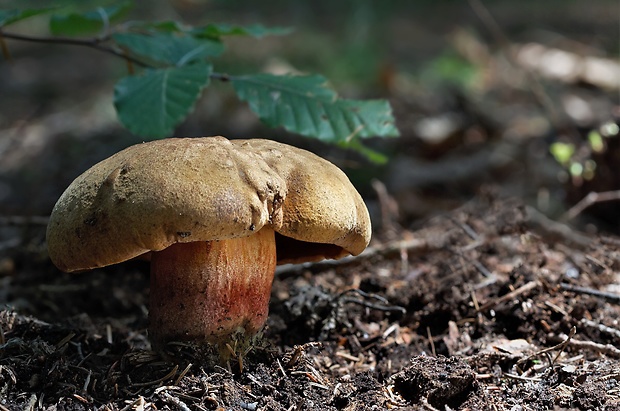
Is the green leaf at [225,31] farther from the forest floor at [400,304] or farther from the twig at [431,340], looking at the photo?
the twig at [431,340]

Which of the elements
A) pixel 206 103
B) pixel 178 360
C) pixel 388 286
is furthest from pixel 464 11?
pixel 178 360

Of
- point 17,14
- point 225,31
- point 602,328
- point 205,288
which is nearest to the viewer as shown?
point 205,288

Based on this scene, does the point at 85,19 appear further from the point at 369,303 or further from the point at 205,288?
the point at 369,303

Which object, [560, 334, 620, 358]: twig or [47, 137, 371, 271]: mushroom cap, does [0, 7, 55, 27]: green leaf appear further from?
[560, 334, 620, 358]: twig

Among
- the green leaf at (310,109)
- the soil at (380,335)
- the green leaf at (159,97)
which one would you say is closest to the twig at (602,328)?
the soil at (380,335)

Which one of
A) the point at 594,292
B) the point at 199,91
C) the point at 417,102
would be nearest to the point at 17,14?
the point at 199,91
